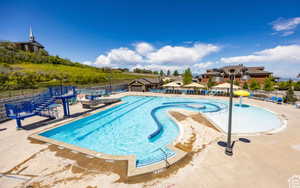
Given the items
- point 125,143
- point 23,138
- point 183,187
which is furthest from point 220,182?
point 23,138

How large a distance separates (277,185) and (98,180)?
5.40 meters

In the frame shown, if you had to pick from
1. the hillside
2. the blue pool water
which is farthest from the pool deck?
the hillside

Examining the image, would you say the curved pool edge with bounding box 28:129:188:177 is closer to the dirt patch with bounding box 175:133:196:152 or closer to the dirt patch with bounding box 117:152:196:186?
the dirt patch with bounding box 117:152:196:186

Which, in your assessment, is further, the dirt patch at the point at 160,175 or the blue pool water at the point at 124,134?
the blue pool water at the point at 124,134

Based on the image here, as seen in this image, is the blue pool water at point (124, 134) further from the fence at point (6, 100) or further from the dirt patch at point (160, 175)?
the fence at point (6, 100)

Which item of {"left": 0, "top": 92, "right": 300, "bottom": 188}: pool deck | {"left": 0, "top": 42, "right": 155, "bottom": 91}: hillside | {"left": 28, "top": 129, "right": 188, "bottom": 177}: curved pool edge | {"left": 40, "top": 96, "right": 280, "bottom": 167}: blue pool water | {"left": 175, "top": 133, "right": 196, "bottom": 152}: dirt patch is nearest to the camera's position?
{"left": 0, "top": 92, "right": 300, "bottom": 188}: pool deck

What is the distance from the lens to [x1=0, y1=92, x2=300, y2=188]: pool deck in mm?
A: 3562

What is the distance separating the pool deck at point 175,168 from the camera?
3562 mm

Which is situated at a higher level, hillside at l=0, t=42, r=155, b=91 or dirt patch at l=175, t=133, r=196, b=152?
hillside at l=0, t=42, r=155, b=91

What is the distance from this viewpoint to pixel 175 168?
411 cm

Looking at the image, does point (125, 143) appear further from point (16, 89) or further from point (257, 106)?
point (257, 106)

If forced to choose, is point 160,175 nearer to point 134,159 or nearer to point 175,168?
point 175,168

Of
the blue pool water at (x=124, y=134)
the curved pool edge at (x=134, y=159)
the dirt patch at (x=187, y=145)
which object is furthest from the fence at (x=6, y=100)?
the dirt patch at (x=187, y=145)

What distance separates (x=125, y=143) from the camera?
7.38 m
